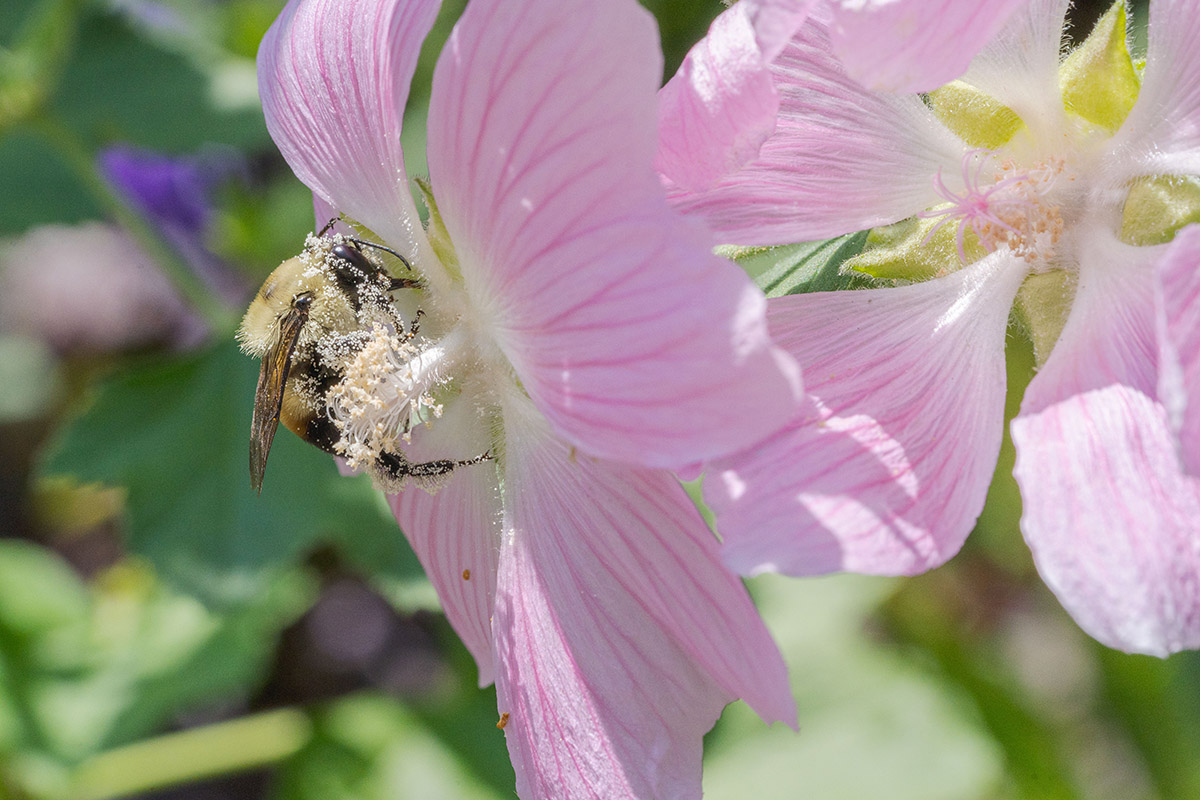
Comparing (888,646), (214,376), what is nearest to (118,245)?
(214,376)

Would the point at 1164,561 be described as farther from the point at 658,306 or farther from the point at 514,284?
the point at 514,284

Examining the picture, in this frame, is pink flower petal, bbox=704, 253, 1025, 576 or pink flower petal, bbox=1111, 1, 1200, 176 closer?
pink flower petal, bbox=704, 253, 1025, 576

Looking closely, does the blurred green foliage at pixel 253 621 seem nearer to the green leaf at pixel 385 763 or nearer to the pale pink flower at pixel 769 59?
the green leaf at pixel 385 763

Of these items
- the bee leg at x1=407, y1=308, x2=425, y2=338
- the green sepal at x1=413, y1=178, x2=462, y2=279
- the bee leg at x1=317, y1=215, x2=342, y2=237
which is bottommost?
the bee leg at x1=407, y1=308, x2=425, y2=338

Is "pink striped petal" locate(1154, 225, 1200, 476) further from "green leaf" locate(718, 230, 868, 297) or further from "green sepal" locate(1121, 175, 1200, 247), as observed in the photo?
"green leaf" locate(718, 230, 868, 297)

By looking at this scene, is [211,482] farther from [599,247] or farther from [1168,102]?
[1168,102]

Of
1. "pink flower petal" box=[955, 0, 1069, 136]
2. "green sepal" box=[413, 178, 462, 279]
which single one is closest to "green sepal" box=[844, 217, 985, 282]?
"pink flower petal" box=[955, 0, 1069, 136]

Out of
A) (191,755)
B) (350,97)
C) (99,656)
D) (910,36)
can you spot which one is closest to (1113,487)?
(910,36)
